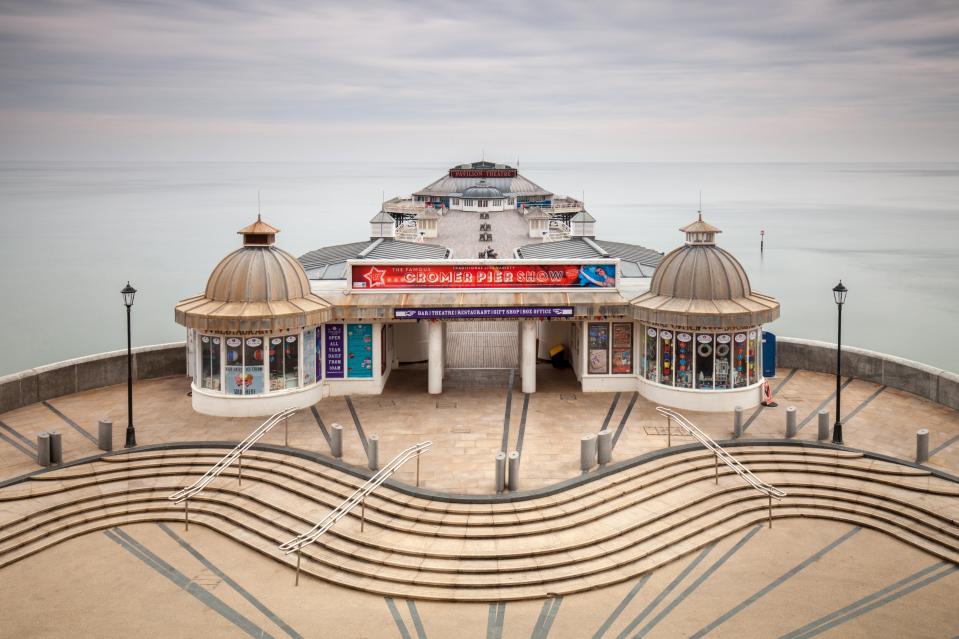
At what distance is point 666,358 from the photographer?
23.6 m

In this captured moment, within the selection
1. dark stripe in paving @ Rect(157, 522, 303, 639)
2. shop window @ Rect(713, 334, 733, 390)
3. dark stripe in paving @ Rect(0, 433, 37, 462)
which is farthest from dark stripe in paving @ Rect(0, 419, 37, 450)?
shop window @ Rect(713, 334, 733, 390)

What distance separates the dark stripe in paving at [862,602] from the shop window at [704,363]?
845 cm

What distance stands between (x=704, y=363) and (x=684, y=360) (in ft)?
1.90

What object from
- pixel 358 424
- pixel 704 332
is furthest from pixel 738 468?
pixel 358 424

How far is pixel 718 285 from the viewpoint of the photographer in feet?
76.3

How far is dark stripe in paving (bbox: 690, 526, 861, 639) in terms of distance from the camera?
1364cm

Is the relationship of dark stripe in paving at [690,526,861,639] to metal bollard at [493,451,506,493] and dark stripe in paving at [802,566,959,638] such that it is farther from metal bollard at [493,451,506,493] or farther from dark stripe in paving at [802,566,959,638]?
metal bollard at [493,451,506,493]

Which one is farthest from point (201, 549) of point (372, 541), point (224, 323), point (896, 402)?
point (896, 402)

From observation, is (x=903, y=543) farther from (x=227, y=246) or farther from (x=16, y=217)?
(x=16, y=217)

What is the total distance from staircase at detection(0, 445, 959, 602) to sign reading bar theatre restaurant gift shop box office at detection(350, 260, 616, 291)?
24.3ft

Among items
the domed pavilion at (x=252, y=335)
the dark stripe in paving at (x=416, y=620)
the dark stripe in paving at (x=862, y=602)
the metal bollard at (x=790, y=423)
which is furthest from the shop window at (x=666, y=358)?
the dark stripe in paving at (x=416, y=620)

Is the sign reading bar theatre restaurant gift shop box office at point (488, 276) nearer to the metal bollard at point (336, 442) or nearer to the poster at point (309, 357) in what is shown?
the poster at point (309, 357)

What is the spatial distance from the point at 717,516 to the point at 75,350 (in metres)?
43.3

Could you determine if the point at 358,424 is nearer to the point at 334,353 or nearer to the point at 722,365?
the point at 334,353
